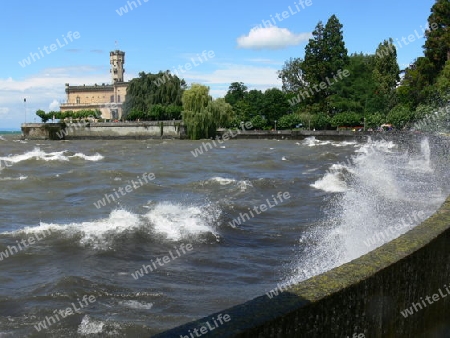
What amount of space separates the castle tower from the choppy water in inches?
5298

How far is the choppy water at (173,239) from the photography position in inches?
358

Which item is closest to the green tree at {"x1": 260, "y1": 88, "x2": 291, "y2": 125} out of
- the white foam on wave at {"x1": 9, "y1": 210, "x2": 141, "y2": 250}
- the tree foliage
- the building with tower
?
the tree foliage

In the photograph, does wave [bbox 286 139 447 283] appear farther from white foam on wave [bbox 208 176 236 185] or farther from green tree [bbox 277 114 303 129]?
green tree [bbox 277 114 303 129]

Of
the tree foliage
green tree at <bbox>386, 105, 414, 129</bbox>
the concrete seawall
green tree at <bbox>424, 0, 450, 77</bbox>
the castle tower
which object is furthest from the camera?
the castle tower

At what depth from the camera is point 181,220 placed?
50.9 ft

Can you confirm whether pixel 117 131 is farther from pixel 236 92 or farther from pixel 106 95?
pixel 106 95

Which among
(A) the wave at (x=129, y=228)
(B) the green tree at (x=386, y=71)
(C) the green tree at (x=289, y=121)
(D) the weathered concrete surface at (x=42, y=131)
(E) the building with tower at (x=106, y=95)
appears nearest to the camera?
(A) the wave at (x=129, y=228)

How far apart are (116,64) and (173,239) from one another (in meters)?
149

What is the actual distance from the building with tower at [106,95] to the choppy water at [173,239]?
119 meters

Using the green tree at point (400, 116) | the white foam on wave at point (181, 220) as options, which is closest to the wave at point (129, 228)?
the white foam on wave at point (181, 220)

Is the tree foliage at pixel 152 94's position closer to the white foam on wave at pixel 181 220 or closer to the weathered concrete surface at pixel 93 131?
the weathered concrete surface at pixel 93 131

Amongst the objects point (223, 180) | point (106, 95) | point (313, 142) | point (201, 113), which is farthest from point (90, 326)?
point (106, 95)

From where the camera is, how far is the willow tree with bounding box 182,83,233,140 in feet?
256

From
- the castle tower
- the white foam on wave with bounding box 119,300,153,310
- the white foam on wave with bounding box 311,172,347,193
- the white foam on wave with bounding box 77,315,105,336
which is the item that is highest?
the castle tower
